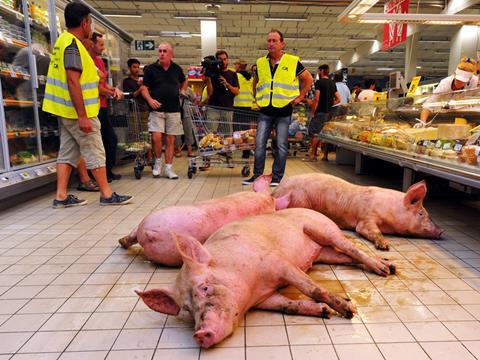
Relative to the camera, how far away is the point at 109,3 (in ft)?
45.5

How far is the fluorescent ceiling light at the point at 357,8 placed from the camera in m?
4.32

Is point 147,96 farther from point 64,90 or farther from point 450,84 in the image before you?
point 450,84

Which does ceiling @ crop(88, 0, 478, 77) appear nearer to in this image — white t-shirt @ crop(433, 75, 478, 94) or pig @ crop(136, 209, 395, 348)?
white t-shirt @ crop(433, 75, 478, 94)

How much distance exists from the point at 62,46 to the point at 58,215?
5.69 ft

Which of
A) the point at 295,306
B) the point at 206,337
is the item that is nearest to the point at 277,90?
the point at 295,306

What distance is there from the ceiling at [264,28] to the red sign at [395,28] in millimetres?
4456

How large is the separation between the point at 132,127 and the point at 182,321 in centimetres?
520

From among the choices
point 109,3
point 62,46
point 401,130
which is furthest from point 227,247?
point 109,3

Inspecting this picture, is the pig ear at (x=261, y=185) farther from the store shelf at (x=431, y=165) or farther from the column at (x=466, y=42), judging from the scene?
the column at (x=466, y=42)

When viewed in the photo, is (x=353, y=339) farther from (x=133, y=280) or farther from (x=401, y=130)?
(x=401, y=130)

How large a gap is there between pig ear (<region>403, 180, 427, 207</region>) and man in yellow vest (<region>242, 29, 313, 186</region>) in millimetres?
2478

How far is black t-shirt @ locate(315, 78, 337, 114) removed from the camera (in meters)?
8.52

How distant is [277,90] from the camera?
5344 millimetres

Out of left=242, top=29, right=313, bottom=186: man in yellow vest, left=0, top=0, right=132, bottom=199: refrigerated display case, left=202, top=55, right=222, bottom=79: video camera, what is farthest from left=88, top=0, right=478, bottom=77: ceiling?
left=0, top=0, right=132, bottom=199: refrigerated display case
